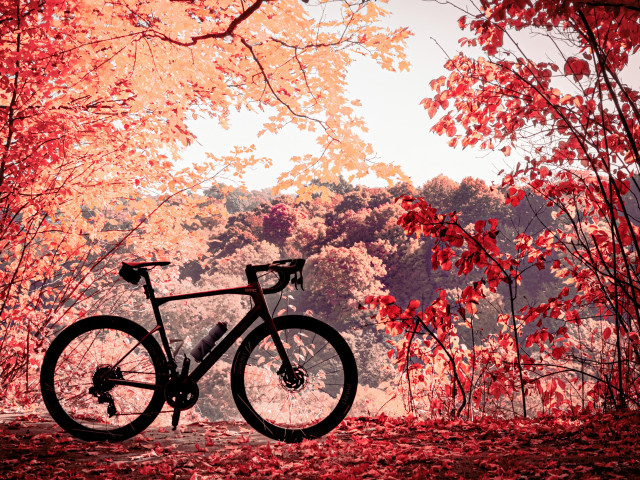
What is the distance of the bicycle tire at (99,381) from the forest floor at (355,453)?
120 mm

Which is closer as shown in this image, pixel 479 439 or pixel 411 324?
pixel 479 439

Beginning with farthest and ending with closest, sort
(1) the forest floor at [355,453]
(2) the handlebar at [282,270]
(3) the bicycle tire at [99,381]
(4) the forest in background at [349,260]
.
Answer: (4) the forest in background at [349,260] → (3) the bicycle tire at [99,381] → (2) the handlebar at [282,270] → (1) the forest floor at [355,453]

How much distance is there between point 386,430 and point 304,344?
3.50ft

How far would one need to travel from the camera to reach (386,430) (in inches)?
133

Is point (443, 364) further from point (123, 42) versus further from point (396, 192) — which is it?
point (396, 192)

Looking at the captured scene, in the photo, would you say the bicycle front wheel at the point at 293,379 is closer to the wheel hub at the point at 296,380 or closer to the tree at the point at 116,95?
the wheel hub at the point at 296,380

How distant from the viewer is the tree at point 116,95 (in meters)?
4.17

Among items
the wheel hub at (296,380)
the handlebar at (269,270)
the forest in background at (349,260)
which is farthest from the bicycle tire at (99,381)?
the forest in background at (349,260)

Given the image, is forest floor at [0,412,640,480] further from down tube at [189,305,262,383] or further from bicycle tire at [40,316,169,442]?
down tube at [189,305,262,383]

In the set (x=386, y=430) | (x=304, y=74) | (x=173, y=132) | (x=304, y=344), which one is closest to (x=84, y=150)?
(x=173, y=132)

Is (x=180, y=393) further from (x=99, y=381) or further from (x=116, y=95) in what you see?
(x=116, y=95)

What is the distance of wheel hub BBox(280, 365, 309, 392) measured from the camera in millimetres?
2938

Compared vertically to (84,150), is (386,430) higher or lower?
lower

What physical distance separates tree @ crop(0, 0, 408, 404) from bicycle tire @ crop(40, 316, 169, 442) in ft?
4.08
